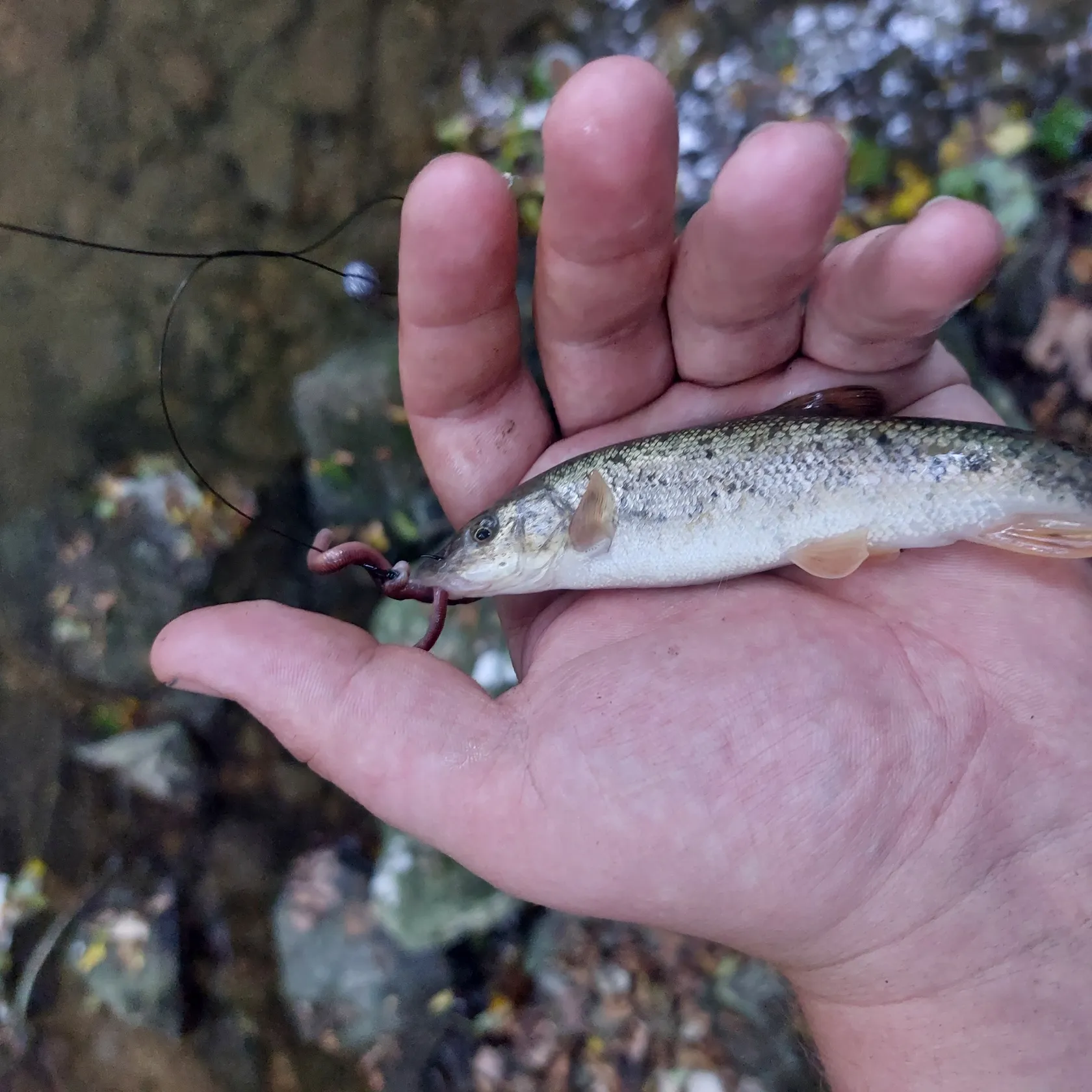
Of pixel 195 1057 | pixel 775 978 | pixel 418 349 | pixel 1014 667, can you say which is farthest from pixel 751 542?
pixel 195 1057

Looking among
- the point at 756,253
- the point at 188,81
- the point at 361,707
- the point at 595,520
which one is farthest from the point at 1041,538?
the point at 188,81

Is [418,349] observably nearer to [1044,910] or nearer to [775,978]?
[1044,910]

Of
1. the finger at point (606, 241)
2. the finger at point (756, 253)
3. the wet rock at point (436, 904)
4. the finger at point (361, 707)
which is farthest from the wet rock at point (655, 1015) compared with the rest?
the finger at point (756, 253)

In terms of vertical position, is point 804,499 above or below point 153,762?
above

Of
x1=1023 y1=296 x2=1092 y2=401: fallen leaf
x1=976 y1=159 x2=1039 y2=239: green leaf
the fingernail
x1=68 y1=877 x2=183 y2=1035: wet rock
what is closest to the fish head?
the fingernail

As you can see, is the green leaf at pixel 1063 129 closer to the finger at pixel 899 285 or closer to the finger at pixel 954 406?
the finger at pixel 954 406

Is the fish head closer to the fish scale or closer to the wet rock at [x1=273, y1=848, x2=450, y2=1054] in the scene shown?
the fish scale

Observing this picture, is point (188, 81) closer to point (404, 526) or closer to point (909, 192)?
point (404, 526)
